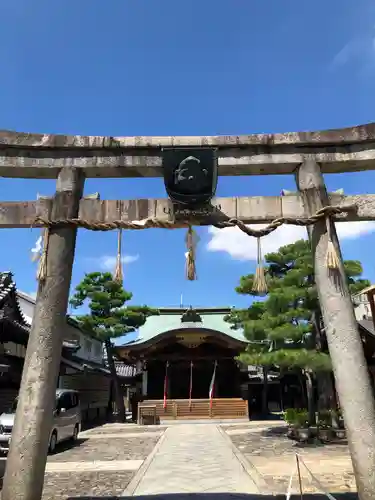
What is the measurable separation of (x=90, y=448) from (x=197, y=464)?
19.4ft

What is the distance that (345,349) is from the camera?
518cm

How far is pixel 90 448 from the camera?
1495cm

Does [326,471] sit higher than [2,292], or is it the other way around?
[2,292]

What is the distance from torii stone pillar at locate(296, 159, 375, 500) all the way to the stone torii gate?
0.05ft

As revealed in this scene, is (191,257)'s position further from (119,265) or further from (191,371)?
(191,371)

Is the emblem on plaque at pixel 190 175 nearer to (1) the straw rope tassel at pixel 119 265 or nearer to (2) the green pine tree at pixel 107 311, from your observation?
(1) the straw rope tassel at pixel 119 265

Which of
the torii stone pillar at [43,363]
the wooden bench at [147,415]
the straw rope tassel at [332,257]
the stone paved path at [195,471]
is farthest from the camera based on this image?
the wooden bench at [147,415]

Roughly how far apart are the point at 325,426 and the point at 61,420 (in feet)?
31.2

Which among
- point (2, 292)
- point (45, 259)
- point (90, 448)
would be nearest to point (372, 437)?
point (45, 259)

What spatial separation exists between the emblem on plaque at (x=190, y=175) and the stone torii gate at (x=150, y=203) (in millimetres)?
154

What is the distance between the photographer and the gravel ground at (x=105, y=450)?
1271 cm

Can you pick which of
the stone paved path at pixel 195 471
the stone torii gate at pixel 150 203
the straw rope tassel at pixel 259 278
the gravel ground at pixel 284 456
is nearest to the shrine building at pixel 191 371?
the gravel ground at pixel 284 456

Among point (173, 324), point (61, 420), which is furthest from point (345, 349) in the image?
point (173, 324)

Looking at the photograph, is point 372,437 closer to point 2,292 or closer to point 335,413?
point 335,413
